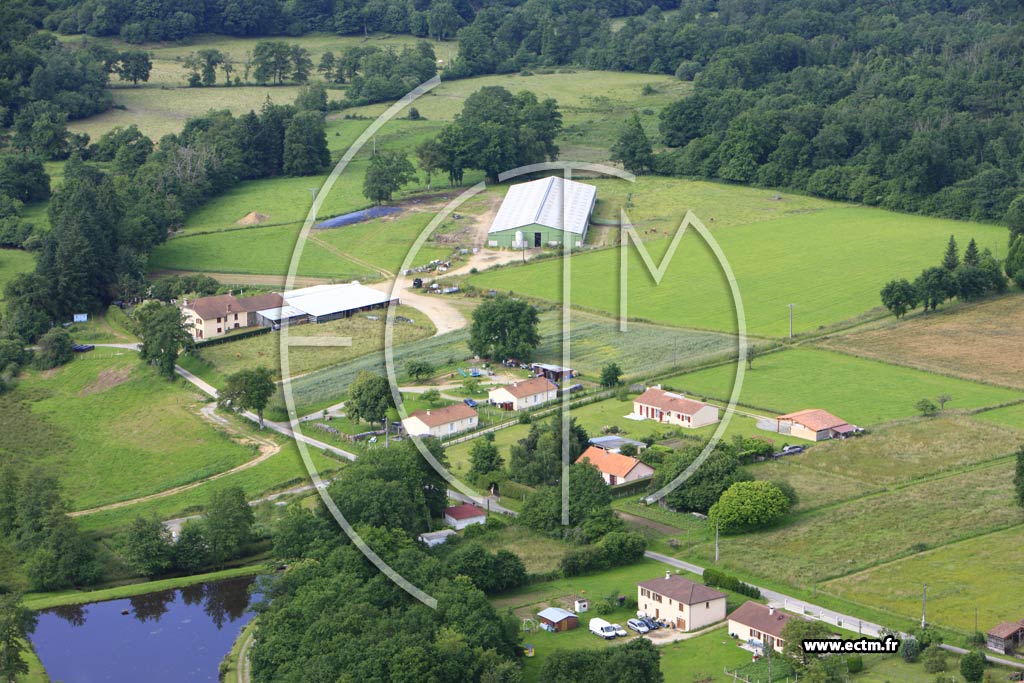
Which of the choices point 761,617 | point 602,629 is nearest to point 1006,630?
point 761,617

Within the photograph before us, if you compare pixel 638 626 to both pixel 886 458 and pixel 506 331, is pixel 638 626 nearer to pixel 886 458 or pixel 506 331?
pixel 886 458

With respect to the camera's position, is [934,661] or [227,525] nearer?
[934,661]

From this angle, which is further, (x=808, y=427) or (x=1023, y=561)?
(x=808, y=427)

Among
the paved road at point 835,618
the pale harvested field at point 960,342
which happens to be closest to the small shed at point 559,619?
the paved road at point 835,618

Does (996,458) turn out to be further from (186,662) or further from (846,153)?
(846,153)

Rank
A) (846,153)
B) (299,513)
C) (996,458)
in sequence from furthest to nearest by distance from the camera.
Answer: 1. (846,153)
2. (996,458)
3. (299,513)

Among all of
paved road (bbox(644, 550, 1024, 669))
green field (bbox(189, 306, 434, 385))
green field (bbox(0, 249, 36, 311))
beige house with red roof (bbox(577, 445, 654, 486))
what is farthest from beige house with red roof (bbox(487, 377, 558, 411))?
green field (bbox(0, 249, 36, 311))

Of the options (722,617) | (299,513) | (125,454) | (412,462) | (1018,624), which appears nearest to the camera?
(1018,624)

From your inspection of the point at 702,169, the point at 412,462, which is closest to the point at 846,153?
the point at 702,169
